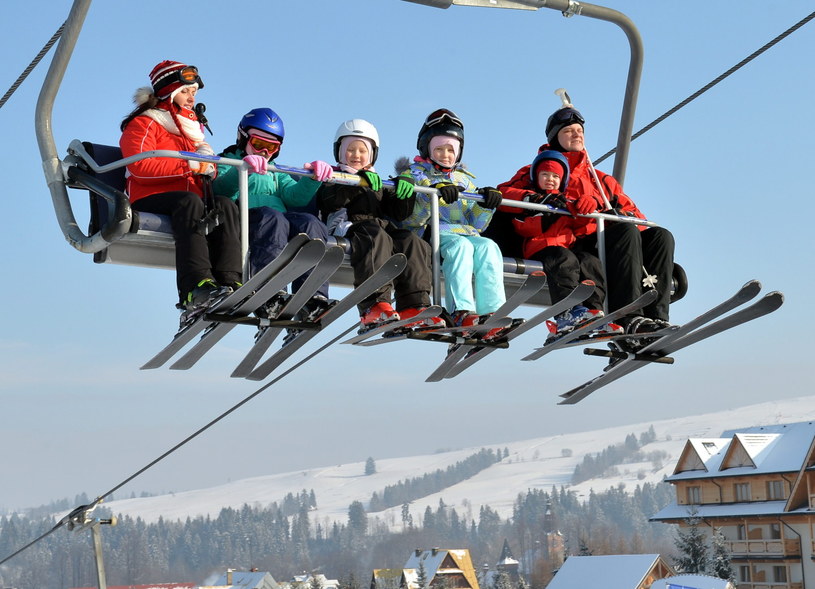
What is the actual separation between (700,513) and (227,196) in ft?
106

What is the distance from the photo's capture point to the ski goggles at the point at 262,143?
7570 millimetres

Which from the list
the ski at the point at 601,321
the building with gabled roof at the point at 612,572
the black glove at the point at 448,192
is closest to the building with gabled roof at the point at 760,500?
the building with gabled roof at the point at 612,572

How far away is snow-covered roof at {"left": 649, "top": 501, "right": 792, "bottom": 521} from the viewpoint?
115ft

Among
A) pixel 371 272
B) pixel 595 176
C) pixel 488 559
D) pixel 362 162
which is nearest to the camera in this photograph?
pixel 371 272

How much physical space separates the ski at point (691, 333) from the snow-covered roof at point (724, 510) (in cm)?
2722

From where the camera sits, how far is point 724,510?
36.7 metres

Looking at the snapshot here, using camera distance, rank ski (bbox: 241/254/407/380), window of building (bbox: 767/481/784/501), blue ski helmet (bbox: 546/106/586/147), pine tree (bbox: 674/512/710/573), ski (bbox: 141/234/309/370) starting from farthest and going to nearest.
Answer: window of building (bbox: 767/481/784/501) < pine tree (bbox: 674/512/710/573) < blue ski helmet (bbox: 546/106/586/147) < ski (bbox: 241/254/407/380) < ski (bbox: 141/234/309/370)

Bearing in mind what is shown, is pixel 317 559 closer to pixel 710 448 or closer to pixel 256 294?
pixel 710 448

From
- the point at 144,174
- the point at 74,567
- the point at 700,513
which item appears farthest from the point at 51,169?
the point at 74,567

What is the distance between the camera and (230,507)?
18188 centimetres

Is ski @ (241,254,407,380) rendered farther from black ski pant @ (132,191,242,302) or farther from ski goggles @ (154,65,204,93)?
ski goggles @ (154,65,204,93)

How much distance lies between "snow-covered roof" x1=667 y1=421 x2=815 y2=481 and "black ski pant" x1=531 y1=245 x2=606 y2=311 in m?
28.4

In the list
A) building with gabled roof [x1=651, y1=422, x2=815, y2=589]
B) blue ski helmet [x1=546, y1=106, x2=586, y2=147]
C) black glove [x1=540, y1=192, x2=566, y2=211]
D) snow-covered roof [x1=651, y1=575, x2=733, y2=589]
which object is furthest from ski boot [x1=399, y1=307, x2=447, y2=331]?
building with gabled roof [x1=651, y1=422, x2=815, y2=589]

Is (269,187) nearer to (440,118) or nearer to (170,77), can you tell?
(170,77)
